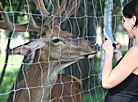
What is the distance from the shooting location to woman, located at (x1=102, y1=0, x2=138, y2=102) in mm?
1646

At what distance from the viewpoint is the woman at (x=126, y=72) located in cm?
165

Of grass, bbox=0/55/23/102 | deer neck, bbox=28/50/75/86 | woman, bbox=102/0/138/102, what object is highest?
woman, bbox=102/0/138/102

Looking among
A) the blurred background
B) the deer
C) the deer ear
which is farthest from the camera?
the blurred background

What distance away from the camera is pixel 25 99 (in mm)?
2691

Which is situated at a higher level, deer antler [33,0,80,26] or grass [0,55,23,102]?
deer antler [33,0,80,26]

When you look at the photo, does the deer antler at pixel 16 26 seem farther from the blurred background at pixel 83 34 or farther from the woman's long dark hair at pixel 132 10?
the woman's long dark hair at pixel 132 10

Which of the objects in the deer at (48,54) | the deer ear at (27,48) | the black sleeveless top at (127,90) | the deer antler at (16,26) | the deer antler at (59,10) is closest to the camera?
the black sleeveless top at (127,90)

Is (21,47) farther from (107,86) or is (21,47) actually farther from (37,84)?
(107,86)

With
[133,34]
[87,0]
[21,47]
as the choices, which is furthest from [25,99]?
[87,0]

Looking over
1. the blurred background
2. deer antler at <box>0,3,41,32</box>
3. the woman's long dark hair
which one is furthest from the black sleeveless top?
deer antler at <box>0,3,41,32</box>

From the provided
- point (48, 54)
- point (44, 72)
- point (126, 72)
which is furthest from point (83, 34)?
point (126, 72)

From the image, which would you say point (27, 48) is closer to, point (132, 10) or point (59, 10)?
point (59, 10)

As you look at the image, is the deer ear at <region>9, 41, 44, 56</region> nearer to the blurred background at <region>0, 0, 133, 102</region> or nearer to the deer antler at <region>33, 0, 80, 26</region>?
the blurred background at <region>0, 0, 133, 102</region>

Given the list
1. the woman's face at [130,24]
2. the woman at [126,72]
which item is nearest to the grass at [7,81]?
the woman at [126,72]
